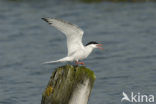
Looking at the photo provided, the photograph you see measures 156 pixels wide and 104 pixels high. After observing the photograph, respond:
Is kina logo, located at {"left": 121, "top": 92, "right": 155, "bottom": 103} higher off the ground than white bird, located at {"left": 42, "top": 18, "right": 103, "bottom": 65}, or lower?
lower

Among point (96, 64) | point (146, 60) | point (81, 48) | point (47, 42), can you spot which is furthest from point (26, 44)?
point (81, 48)

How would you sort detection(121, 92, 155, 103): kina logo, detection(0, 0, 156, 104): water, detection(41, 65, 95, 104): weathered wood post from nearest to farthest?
detection(41, 65, 95, 104): weathered wood post < detection(121, 92, 155, 103): kina logo < detection(0, 0, 156, 104): water

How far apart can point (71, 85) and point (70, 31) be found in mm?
1941

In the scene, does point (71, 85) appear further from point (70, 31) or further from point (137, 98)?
point (137, 98)

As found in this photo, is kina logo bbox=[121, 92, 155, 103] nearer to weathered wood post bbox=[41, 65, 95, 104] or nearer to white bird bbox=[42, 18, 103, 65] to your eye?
white bird bbox=[42, 18, 103, 65]

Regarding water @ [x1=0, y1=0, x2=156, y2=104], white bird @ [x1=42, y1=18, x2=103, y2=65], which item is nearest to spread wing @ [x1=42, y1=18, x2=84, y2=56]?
white bird @ [x1=42, y1=18, x2=103, y2=65]

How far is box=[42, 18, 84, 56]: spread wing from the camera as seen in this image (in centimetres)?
773

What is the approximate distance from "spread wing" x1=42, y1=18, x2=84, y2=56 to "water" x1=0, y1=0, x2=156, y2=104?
184 centimetres

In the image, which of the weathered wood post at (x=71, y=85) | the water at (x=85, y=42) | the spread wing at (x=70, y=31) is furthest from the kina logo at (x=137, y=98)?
the weathered wood post at (x=71, y=85)

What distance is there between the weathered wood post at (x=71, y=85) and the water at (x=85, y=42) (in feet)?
10.8

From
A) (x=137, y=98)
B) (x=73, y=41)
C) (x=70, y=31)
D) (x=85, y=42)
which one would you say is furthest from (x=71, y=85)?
(x=85, y=42)

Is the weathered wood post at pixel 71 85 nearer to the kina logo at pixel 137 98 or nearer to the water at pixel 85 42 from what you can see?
the water at pixel 85 42

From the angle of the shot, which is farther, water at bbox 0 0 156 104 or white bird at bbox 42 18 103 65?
water at bbox 0 0 156 104

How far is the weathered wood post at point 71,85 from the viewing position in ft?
20.8
